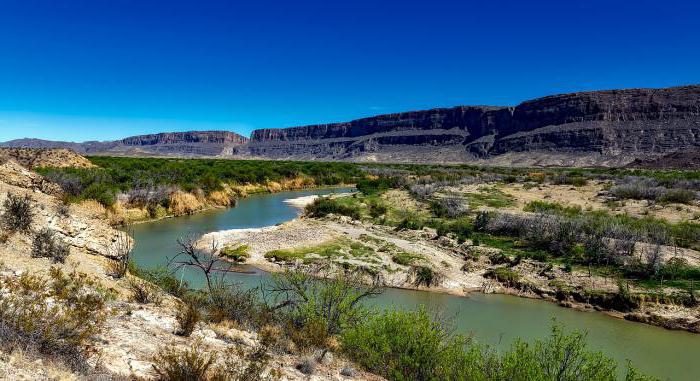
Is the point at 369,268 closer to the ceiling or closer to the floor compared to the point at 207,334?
closer to the floor

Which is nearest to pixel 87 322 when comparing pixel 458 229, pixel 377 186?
pixel 458 229

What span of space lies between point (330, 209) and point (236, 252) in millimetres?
11091

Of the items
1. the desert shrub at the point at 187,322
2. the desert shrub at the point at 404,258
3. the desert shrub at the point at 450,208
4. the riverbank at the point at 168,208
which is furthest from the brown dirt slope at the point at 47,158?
the desert shrub at the point at 187,322

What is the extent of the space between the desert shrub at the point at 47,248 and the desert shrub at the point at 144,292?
1718mm

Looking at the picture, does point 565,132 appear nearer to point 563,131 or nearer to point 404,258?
point 563,131

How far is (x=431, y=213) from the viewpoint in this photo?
101ft

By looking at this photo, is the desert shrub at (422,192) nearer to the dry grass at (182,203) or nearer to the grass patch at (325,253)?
the grass patch at (325,253)

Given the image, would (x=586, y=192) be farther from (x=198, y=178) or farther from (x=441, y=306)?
(x=198, y=178)

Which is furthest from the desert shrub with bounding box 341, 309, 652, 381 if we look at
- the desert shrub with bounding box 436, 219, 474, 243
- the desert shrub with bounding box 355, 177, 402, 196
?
the desert shrub with bounding box 355, 177, 402, 196

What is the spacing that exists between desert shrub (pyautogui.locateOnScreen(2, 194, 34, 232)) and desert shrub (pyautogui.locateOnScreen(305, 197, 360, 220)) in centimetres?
1995

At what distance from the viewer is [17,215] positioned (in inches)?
447

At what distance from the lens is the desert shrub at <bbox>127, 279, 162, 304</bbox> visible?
973 centimetres

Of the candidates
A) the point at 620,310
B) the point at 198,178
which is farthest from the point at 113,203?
the point at 620,310

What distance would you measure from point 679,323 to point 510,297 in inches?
204
